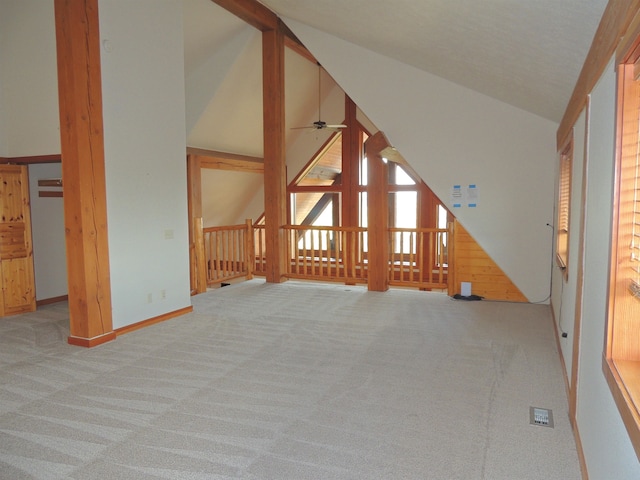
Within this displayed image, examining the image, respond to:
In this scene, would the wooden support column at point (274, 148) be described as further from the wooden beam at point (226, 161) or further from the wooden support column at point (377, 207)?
the wooden support column at point (377, 207)

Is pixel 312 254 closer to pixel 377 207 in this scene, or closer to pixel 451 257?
pixel 377 207

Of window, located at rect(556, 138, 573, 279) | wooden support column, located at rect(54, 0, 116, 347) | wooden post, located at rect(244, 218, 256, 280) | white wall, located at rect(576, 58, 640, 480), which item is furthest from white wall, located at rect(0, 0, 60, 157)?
window, located at rect(556, 138, 573, 279)

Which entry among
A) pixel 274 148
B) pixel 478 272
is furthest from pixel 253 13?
pixel 478 272

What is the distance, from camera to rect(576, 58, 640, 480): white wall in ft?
5.58

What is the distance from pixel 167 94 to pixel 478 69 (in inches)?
131

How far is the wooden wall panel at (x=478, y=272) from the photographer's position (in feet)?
20.3

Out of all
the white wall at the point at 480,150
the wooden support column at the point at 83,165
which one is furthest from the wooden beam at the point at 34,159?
the white wall at the point at 480,150

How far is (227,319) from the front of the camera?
539cm

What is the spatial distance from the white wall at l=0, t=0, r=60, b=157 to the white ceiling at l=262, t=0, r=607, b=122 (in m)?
2.87

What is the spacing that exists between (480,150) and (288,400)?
14.2 ft

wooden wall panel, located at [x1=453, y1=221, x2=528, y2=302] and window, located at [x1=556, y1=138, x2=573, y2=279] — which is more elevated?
window, located at [x1=556, y1=138, x2=573, y2=279]

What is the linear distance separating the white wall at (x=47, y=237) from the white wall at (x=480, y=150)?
432 cm

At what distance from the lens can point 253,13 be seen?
22.4 feet

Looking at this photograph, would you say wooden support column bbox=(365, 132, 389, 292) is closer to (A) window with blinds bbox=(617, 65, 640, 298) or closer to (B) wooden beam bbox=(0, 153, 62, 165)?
(B) wooden beam bbox=(0, 153, 62, 165)
